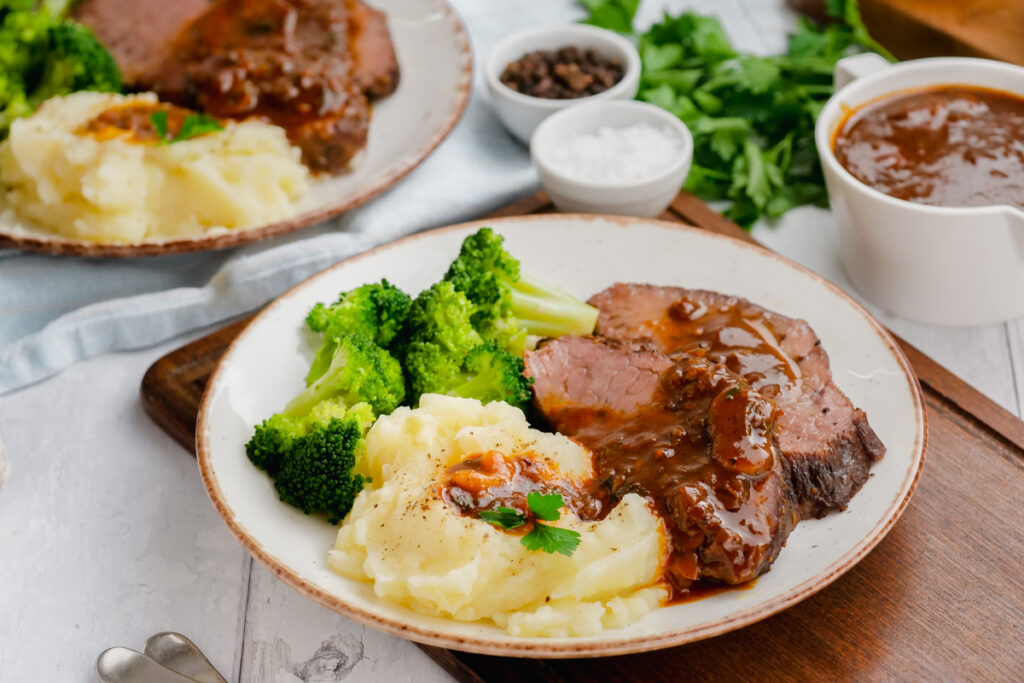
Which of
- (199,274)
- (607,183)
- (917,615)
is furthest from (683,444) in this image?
(199,274)

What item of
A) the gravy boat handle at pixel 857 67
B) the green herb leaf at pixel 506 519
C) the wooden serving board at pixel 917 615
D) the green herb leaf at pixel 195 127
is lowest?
the wooden serving board at pixel 917 615

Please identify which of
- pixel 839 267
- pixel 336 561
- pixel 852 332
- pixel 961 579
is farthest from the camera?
pixel 839 267

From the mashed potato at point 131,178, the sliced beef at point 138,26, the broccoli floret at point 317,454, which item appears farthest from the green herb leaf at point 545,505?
the sliced beef at point 138,26

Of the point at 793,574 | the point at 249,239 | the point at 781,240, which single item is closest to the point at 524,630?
the point at 793,574

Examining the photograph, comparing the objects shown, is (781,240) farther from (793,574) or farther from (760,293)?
(793,574)

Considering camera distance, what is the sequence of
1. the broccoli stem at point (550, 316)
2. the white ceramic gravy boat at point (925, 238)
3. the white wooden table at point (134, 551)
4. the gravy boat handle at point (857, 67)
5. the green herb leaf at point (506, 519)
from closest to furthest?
the green herb leaf at point (506, 519) → the white wooden table at point (134, 551) → the broccoli stem at point (550, 316) → the white ceramic gravy boat at point (925, 238) → the gravy boat handle at point (857, 67)

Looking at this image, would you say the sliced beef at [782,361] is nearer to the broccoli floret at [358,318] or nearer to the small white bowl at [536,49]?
the broccoli floret at [358,318]
